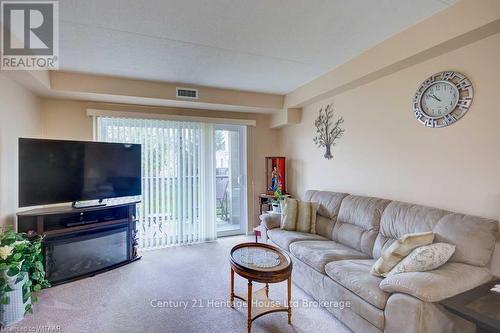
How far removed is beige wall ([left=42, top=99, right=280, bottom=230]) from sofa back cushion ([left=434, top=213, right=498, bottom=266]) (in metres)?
3.19

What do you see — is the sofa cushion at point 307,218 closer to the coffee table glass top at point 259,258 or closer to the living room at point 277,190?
the living room at point 277,190

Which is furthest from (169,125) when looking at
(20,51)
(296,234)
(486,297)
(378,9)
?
(486,297)

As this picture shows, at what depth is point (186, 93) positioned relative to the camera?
3.76m

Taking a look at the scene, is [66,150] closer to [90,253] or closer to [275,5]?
[90,253]

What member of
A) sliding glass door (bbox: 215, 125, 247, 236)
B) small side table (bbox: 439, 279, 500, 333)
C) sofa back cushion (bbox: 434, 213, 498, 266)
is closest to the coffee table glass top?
small side table (bbox: 439, 279, 500, 333)

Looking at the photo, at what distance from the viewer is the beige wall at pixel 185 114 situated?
3.55 m

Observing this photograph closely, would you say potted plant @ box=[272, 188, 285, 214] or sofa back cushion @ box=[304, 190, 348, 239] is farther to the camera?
potted plant @ box=[272, 188, 285, 214]

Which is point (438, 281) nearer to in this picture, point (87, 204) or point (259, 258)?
point (259, 258)

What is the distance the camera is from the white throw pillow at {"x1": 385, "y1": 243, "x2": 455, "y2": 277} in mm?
1746

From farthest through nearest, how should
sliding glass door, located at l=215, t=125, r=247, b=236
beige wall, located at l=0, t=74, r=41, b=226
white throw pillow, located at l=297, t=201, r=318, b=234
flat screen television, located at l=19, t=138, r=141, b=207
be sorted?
sliding glass door, located at l=215, t=125, r=247, b=236 → white throw pillow, located at l=297, t=201, r=318, b=234 → flat screen television, located at l=19, t=138, r=141, b=207 → beige wall, located at l=0, t=74, r=41, b=226

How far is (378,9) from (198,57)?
1804 mm

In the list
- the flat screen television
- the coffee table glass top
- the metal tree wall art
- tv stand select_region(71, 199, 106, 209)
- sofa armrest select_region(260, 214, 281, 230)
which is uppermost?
the metal tree wall art

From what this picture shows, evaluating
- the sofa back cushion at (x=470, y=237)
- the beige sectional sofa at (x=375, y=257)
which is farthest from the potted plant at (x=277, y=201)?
the sofa back cushion at (x=470, y=237)

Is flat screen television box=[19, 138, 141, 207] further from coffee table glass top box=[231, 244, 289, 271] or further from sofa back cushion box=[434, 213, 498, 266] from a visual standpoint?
sofa back cushion box=[434, 213, 498, 266]
